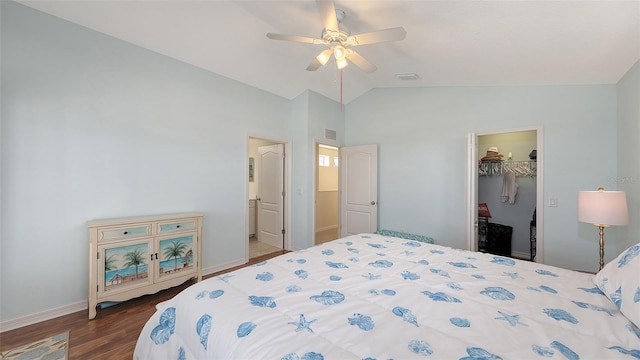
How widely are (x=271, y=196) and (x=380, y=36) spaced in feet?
11.2

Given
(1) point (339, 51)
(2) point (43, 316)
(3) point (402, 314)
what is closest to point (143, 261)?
(2) point (43, 316)

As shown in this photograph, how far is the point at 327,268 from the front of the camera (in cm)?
163

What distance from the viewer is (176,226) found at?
271 centimetres

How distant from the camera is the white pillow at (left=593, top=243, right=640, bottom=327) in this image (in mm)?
1035

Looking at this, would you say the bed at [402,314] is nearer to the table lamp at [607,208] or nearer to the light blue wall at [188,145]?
the table lamp at [607,208]

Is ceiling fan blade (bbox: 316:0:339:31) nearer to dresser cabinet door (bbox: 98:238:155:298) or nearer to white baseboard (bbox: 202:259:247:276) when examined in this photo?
dresser cabinet door (bbox: 98:238:155:298)

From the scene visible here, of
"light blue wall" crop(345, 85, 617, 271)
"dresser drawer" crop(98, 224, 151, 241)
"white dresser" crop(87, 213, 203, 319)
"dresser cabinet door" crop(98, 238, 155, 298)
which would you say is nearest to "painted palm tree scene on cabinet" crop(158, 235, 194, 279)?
"white dresser" crop(87, 213, 203, 319)

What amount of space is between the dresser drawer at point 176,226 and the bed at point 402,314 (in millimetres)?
1467

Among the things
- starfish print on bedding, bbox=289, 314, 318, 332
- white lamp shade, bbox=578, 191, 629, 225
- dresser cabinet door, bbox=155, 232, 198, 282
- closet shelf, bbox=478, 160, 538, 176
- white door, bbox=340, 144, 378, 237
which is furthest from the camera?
white door, bbox=340, 144, 378, 237

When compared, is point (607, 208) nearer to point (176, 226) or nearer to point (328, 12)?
point (328, 12)

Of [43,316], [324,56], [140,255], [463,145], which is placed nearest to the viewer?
[43,316]

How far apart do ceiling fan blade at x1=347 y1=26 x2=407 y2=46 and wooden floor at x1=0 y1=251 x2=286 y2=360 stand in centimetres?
297

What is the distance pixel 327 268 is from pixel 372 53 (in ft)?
8.45

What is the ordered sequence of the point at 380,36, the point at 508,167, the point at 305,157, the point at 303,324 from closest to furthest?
the point at 303,324 → the point at 380,36 → the point at 508,167 → the point at 305,157
